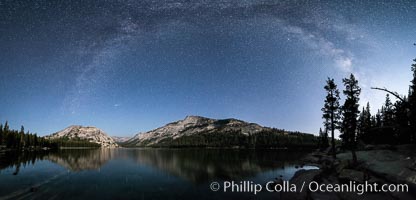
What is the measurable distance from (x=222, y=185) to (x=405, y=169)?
2057 centimetres

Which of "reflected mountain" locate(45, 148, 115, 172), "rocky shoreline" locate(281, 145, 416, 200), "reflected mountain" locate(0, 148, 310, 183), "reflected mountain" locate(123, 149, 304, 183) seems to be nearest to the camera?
"rocky shoreline" locate(281, 145, 416, 200)

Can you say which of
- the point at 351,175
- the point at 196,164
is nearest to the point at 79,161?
the point at 196,164

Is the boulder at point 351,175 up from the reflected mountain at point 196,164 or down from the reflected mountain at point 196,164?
up

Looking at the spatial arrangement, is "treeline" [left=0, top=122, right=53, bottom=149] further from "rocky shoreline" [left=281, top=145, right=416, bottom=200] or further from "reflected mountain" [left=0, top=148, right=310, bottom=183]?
"rocky shoreline" [left=281, top=145, right=416, bottom=200]

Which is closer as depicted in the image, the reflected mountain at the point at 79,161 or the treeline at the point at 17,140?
the reflected mountain at the point at 79,161

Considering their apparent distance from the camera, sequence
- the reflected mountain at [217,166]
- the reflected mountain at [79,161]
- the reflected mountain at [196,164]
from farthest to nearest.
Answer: the reflected mountain at [79,161] < the reflected mountain at [196,164] < the reflected mountain at [217,166]

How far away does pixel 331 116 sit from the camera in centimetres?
5119

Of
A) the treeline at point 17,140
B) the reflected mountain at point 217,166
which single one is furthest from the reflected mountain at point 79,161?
the treeline at point 17,140

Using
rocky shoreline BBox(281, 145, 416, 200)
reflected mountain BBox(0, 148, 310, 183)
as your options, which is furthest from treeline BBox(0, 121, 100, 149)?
rocky shoreline BBox(281, 145, 416, 200)

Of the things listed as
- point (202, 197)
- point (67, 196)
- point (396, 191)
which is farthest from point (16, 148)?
point (396, 191)

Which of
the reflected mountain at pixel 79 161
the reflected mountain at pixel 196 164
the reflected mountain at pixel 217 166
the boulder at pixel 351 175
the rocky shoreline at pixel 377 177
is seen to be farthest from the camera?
the reflected mountain at pixel 79 161

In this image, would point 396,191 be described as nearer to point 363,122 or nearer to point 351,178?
point 351,178

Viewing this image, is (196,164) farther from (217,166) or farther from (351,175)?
(351,175)

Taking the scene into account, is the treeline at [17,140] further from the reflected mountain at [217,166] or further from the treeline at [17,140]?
the reflected mountain at [217,166]
